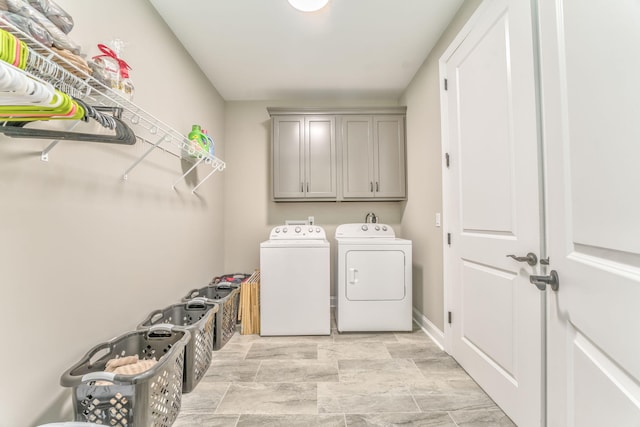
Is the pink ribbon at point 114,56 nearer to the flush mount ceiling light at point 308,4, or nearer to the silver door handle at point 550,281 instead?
A: the flush mount ceiling light at point 308,4

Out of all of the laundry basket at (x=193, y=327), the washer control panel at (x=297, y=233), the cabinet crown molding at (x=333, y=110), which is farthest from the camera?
the cabinet crown molding at (x=333, y=110)

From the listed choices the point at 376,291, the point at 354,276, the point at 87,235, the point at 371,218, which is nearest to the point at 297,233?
the point at 354,276

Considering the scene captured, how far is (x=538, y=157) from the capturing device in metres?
1.22

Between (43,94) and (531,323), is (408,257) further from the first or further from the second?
(43,94)

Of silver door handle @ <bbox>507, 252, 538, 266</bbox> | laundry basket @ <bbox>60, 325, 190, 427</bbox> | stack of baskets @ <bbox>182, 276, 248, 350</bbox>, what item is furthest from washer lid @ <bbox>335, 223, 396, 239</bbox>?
laundry basket @ <bbox>60, 325, 190, 427</bbox>

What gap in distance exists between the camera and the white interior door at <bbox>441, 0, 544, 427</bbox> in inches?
49.6

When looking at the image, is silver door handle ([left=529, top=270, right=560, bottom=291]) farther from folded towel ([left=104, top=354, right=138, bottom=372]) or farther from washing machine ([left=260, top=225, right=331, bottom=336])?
folded towel ([left=104, top=354, right=138, bottom=372])

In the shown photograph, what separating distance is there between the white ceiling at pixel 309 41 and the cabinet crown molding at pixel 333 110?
217 millimetres

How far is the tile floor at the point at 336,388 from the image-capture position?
4.80 ft

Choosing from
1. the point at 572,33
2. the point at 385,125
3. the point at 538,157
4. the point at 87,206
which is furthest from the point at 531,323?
the point at 385,125

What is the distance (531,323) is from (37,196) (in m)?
2.13

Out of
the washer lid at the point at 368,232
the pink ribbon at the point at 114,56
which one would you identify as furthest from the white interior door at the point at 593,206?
the washer lid at the point at 368,232

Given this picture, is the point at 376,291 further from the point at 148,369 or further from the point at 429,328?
the point at 148,369

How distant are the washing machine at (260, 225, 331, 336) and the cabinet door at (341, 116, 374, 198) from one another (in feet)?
3.20
